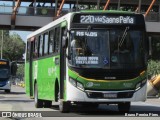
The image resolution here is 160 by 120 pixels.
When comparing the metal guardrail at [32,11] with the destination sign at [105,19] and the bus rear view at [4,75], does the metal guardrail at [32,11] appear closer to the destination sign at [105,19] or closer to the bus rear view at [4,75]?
the bus rear view at [4,75]

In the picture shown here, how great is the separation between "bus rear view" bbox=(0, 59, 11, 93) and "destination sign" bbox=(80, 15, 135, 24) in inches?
1244

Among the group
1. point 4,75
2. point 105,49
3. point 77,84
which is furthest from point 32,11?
point 77,84

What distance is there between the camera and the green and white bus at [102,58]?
16.9 metres

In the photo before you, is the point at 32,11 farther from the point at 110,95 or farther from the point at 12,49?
the point at 12,49

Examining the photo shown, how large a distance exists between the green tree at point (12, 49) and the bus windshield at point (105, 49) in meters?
110

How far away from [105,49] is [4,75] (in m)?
32.6

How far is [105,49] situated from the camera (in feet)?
55.7

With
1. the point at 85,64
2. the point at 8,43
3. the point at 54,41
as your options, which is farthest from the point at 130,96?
the point at 8,43

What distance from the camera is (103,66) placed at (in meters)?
16.9

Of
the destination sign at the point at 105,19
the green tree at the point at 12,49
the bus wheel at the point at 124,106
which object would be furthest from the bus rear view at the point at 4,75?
the green tree at the point at 12,49

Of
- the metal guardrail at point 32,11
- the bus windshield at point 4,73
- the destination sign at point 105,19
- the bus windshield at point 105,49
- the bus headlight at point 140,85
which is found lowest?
the bus windshield at point 4,73


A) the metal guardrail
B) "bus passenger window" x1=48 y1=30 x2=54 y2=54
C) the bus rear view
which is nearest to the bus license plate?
"bus passenger window" x1=48 y1=30 x2=54 y2=54

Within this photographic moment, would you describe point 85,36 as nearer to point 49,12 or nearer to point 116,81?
point 116,81

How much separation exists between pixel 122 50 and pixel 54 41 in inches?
120
